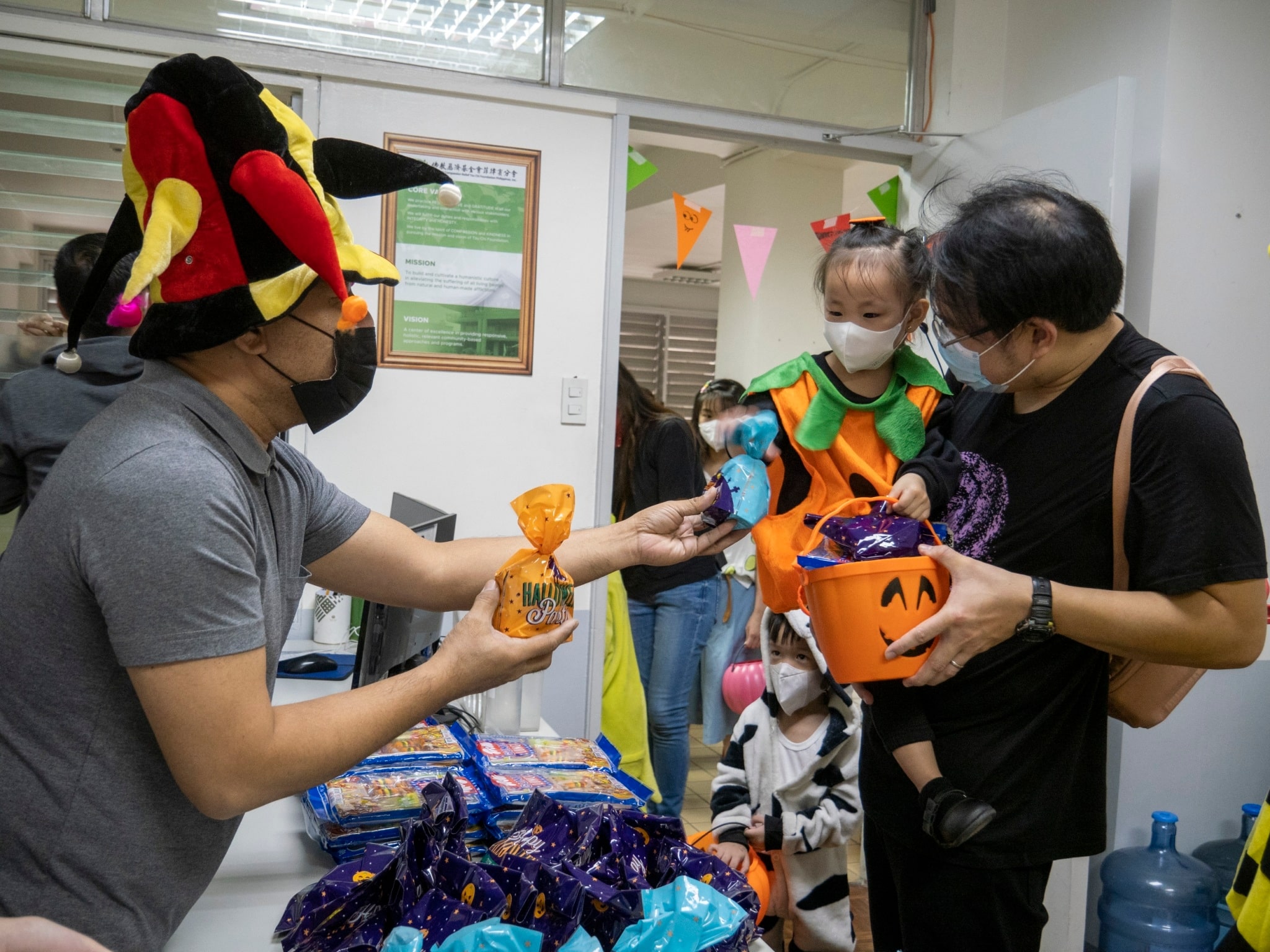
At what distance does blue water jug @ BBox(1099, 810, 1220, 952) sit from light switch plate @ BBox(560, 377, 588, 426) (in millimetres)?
2103

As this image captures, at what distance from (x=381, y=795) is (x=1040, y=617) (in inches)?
38.3

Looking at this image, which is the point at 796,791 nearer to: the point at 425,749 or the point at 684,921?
the point at 425,749

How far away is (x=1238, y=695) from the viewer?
→ 3.03 m

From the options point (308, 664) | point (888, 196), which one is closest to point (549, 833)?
point (308, 664)

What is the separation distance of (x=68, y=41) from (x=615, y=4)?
1.68m

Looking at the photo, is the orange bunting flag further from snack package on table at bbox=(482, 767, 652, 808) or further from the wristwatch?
the wristwatch

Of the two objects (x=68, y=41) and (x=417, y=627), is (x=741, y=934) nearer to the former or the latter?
(x=417, y=627)

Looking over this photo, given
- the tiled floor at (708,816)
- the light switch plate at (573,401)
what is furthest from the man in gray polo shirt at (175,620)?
the light switch plate at (573,401)

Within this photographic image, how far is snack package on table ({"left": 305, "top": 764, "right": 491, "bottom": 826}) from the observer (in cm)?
140

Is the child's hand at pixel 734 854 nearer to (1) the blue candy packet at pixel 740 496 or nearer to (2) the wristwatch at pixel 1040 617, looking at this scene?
(1) the blue candy packet at pixel 740 496

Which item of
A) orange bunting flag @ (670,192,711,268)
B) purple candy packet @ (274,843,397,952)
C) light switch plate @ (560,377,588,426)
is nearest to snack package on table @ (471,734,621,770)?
purple candy packet @ (274,843,397,952)

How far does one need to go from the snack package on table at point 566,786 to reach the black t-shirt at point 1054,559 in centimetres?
39

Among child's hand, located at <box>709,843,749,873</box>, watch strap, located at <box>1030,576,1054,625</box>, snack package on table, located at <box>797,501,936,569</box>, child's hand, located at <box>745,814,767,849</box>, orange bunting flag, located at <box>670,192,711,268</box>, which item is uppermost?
orange bunting flag, located at <box>670,192,711,268</box>

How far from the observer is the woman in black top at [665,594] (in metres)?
3.57
